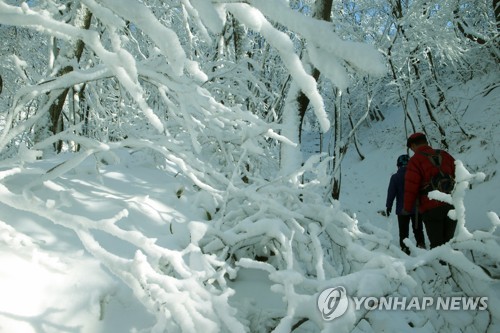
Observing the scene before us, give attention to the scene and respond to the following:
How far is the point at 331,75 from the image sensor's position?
0.84 m

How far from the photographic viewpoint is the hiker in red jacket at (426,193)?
11.7 ft

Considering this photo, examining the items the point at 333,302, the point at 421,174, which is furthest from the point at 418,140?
the point at 333,302

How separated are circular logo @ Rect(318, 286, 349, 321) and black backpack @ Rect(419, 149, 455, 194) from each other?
2.41m

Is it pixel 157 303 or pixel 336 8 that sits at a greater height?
pixel 336 8

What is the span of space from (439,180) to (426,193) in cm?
20

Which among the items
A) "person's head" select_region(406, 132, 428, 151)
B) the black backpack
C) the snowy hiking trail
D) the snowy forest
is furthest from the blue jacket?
the snowy hiking trail

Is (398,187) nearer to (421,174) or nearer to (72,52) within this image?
(421,174)

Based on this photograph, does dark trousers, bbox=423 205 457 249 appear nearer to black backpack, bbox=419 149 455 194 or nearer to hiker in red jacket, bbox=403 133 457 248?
hiker in red jacket, bbox=403 133 457 248

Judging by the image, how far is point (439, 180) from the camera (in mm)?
3482

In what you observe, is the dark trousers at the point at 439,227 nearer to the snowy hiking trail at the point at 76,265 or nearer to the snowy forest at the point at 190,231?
the snowy forest at the point at 190,231

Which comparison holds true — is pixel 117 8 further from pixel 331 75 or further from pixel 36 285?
pixel 36 285

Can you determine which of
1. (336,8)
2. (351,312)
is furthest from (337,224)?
(336,8)

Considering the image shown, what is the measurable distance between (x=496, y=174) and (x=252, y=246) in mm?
8469

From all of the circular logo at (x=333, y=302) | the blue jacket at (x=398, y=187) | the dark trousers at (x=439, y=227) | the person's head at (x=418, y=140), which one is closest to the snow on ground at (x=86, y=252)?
the circular logo at (x=333, y=302)
